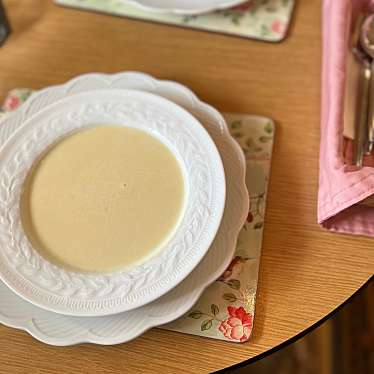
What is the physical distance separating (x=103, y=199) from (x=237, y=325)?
20 centimetres

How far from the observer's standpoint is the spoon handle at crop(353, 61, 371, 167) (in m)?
0.69

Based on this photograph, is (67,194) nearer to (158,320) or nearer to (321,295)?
(158,320)

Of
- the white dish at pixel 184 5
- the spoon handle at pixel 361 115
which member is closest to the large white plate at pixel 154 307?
the spoon handle at pixel 361 115

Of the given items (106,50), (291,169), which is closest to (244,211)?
(291,169)

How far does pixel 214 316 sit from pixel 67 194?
0.21 metres

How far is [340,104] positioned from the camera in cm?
70

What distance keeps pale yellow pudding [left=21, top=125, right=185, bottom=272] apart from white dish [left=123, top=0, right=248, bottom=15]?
0.77 feet

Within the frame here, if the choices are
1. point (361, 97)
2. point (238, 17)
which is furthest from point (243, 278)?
point (238, 17)

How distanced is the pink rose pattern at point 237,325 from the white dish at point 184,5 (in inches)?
17.3

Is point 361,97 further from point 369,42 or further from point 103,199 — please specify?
point 103,199

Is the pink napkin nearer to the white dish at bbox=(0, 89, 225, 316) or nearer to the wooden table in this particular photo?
the wooden table

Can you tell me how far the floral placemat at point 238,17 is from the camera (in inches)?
32.8

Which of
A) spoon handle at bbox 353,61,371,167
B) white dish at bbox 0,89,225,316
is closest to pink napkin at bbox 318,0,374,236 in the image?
spoon handle at bbox 353,61,371,167

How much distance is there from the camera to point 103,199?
0.64 metres
